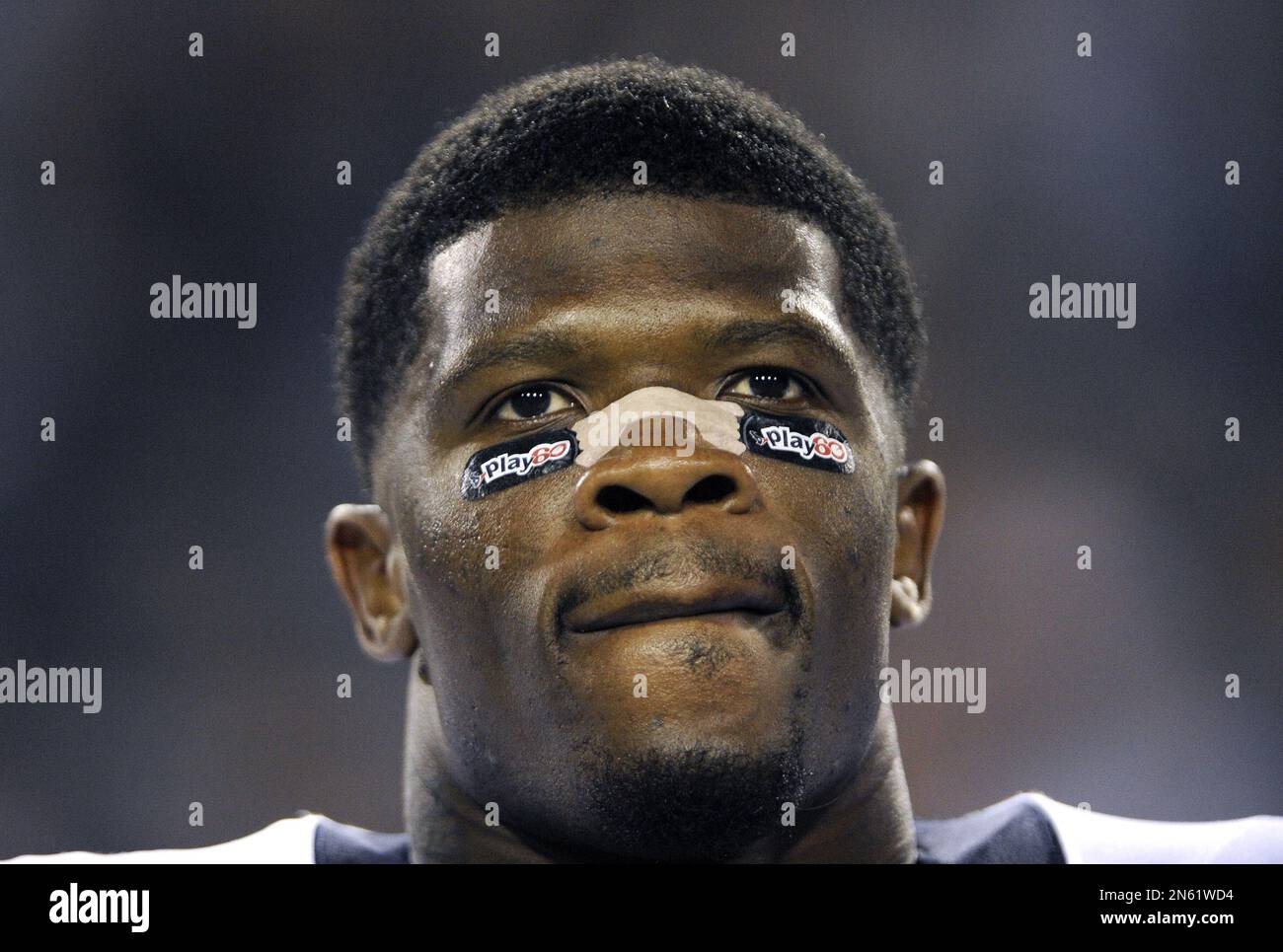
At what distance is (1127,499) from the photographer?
13.3 ft

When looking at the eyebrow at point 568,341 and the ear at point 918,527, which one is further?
the ear at point 918,527

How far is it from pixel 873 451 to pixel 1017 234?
1307mm

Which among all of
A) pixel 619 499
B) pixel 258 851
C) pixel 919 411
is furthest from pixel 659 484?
pixel 258 851

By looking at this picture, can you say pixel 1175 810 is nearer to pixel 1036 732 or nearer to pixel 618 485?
pixel 1036 732

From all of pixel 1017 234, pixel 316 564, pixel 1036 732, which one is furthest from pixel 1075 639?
pixel 316 564

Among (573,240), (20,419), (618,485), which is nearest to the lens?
(618,485)

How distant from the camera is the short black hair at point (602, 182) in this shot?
301cm

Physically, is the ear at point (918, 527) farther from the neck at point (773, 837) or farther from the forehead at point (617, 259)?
the forehead at point (617, 259)

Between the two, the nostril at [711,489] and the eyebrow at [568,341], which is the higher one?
the eyebrow at [568,341]

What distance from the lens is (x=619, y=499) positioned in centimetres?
273

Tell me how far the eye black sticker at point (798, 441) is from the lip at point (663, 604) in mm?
298

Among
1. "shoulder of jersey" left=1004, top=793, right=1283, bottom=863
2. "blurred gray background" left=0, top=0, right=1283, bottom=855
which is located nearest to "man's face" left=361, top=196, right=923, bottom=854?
"shoulder of jersey" left=1004, top=793, right=1283, bottom=863

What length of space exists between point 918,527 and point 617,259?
1007mm

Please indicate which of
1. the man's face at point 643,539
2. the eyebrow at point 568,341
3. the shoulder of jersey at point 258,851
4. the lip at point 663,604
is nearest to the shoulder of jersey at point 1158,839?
the man's face at point 643,539
